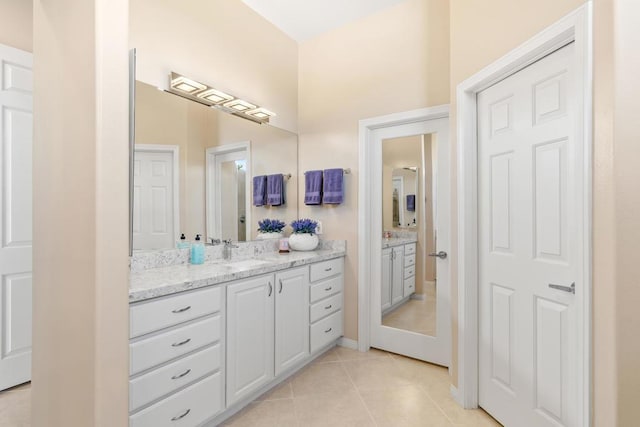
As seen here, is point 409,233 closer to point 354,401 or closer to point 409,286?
point 409,286

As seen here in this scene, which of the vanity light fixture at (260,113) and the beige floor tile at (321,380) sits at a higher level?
the vanity light fixture at (260,113)

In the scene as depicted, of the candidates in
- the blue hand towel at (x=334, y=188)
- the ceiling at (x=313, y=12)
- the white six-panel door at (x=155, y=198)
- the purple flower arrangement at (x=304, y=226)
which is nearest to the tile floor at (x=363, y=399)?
the purple flower arrangement at (x=304, y=226)

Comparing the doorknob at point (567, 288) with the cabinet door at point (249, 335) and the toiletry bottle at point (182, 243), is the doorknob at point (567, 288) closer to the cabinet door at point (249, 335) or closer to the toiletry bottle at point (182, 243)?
the cabinet door at point (249, 335)

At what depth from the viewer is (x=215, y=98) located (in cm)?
249

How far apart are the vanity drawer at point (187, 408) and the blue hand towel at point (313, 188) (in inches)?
68.3

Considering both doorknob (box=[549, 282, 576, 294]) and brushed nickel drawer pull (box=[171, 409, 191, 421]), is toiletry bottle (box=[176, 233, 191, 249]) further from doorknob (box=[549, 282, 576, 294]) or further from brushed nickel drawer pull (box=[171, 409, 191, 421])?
doorknob (box=[549, 282, 576, 294])

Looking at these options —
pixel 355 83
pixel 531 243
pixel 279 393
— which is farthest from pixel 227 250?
pixel 531 243

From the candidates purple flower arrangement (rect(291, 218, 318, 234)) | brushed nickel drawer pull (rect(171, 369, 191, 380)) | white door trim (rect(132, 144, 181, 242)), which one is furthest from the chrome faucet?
brushed nickel drawer pull (rect(171, 369, 191, 380))

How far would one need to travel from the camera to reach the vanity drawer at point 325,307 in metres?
2.61

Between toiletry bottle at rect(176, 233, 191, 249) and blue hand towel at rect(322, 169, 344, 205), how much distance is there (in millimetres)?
1281

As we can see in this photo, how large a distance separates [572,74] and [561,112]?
6.7 inches

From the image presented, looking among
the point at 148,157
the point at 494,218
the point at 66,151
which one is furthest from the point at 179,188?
the point at 494,218

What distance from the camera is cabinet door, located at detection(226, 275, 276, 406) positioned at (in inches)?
73.9

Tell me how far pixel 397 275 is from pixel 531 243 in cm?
137
